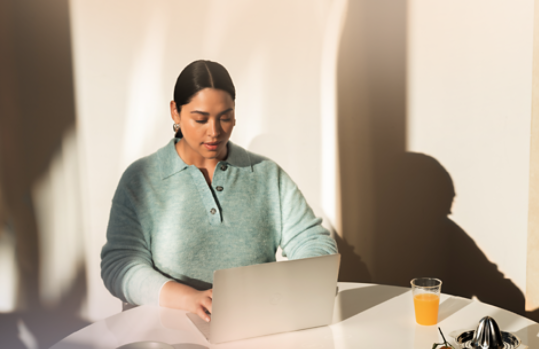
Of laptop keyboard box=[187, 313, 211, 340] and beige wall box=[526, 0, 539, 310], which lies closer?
laptop keyboard box=[187, 313, 211, 340]

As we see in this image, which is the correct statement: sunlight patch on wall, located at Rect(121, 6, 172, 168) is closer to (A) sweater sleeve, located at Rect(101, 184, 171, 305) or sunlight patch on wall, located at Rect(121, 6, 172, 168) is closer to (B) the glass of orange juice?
(A) sweater sleeve, located at Rect(101, 184, 171, 305)

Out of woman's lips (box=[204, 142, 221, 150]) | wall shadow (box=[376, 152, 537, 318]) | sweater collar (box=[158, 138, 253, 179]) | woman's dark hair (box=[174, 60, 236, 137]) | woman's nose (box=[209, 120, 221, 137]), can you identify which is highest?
woman's dark hair (box=[174, 60, 236, 137])

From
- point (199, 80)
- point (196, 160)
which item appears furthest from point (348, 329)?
point (199, 80)

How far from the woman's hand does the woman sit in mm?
241

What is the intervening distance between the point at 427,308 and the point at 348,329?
18 centimetres

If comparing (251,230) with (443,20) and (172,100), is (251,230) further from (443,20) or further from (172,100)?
(443,20)

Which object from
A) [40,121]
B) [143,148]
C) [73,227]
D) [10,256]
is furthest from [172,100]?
[10,256]

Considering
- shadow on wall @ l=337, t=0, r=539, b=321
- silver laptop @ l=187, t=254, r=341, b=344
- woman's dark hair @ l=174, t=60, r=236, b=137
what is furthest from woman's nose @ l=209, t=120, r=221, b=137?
silver laptop @ l=187, t=254, r=341, b=344

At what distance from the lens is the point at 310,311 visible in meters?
1.10

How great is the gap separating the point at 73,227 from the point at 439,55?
1.54 metres

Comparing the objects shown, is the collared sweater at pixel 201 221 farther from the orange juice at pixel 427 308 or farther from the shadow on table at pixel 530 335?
the shadow on table at pixel 530 335

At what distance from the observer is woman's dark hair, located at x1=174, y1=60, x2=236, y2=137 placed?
5.40ft

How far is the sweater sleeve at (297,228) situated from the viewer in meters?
1.62

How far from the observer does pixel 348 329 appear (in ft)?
3.65
